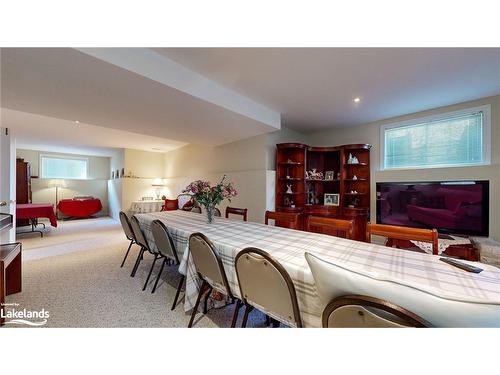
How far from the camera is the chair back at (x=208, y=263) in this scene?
1.25 meters

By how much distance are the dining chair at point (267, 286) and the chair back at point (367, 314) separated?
22 centimetres

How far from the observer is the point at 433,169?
291 centimetres

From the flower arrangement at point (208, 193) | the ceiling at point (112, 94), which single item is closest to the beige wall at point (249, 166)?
the ceiling at point (112, 94)

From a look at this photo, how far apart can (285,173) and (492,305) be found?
3410 mm

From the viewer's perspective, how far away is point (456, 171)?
8.96 feet

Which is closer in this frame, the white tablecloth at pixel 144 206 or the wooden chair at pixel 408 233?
the wooden chair at pixel 408 233

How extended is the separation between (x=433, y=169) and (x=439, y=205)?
0.55m

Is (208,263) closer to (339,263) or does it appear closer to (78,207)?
(339,263)

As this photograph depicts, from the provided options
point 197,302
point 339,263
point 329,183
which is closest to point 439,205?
point 329,183

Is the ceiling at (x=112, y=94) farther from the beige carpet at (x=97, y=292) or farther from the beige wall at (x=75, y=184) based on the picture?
the beige wall at (x=75, y=184)

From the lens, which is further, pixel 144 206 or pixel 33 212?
pixel 144 206

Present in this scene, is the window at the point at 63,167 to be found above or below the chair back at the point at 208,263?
above

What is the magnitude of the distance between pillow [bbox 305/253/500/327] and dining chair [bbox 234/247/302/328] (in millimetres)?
242

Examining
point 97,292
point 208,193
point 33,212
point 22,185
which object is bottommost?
point 97,292
